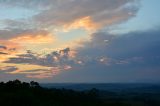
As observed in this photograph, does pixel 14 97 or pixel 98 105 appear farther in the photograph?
pixel 98 105

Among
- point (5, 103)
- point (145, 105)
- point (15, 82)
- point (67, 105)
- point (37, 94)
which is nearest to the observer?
point (5, 103)

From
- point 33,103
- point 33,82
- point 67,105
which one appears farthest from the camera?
point 33,82

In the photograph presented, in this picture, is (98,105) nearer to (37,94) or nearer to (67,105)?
(67,105)

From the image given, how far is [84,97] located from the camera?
131 metres

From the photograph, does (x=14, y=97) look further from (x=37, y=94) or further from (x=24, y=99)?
(x=37, y=94)

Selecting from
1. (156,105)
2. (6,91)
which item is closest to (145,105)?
(156,105)

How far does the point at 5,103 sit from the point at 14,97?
6567 mm

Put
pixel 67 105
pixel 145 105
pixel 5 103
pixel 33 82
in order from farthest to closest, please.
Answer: pixel 145 105
pixel 33 82
pixel 67 105
pixel 5 103

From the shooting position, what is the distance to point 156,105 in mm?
156625

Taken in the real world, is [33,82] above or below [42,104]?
above

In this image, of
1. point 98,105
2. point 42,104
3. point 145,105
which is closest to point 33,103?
point 42,104

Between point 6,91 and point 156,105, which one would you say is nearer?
point 6,91

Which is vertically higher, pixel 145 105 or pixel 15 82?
pixel 15 82

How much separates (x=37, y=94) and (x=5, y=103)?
87.4 feet
